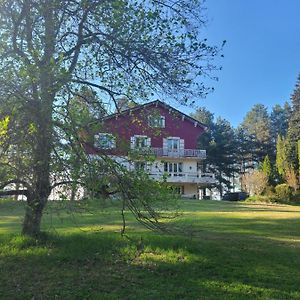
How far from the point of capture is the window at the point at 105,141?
29.4ft

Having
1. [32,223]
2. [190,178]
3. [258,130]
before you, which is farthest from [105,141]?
[258,130]

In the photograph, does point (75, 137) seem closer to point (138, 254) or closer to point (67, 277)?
point (67, 277)

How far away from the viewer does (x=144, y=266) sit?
905 centimetres

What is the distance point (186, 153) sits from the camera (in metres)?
47.2

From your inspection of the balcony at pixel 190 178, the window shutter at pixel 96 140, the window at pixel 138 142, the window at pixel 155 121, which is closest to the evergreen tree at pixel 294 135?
Answer: the balcony at pixel 190 178

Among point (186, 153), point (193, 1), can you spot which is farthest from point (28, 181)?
point (186, 153)

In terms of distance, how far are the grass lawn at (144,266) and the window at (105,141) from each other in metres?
1.26

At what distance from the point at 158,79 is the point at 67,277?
4760 millimetres

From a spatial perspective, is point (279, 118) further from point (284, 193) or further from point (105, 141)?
point (105, 141)

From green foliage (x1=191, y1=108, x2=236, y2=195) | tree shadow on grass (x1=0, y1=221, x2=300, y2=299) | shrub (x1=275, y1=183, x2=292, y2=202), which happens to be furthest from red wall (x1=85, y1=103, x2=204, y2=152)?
green foliage (x1=191, y1=108, x2=236, y2=195)

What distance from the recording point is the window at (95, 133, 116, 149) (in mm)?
8961

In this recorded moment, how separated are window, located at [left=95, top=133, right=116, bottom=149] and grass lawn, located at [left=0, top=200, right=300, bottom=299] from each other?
1.26 metres

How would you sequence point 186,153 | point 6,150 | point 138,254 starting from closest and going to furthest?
point 6,150
point 138,254
point 186,153

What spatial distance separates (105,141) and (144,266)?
9.00 ft
